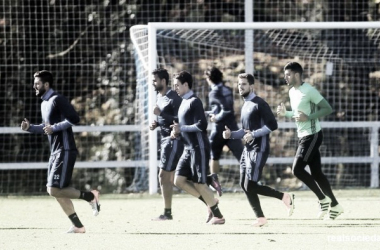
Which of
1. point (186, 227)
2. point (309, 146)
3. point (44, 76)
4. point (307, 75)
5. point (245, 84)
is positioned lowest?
point (186, 227)

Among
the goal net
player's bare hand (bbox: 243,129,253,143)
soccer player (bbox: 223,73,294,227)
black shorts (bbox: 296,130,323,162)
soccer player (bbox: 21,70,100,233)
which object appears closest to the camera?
soccer player (bbox: 21,70,100,233)

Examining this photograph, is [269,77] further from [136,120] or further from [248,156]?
[248,156]

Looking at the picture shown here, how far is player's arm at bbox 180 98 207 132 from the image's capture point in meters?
→ 14.0

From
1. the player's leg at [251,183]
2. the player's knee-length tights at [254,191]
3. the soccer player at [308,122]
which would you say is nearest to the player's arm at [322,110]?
the soccer player at [308,122]

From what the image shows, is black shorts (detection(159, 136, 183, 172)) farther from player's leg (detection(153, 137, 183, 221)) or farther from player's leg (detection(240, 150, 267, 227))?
player's leg (detection(240, 150, 267, 227))

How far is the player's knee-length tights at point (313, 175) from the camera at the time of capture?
14.5 meters

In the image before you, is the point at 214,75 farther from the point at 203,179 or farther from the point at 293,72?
the point at 203,179

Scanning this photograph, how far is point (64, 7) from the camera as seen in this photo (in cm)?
2244

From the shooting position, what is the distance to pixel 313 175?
14711mm

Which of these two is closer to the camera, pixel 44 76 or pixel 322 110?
pixel 44 76

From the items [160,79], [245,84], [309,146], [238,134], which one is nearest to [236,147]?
[160,79]

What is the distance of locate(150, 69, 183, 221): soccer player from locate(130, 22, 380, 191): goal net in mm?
5502

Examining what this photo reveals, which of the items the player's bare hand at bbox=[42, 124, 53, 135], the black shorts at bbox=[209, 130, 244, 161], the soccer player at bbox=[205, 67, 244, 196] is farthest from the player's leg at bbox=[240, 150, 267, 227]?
the black shorts at bbox=[209, 130, 244, 161]

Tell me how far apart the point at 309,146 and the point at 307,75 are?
7.93 metres
